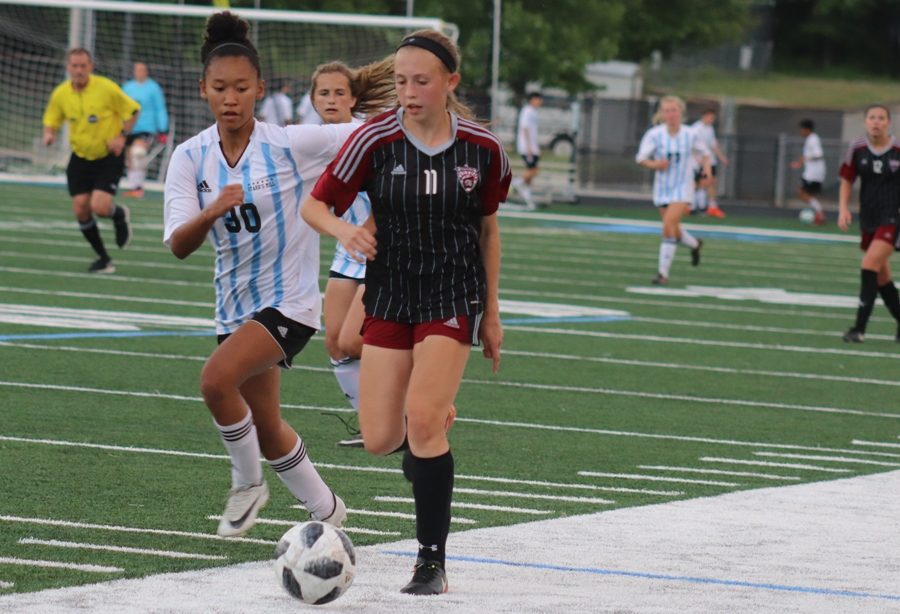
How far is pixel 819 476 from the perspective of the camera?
350 inches

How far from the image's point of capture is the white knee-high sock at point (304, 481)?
6.84 meters

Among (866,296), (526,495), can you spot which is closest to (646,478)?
(526,495)

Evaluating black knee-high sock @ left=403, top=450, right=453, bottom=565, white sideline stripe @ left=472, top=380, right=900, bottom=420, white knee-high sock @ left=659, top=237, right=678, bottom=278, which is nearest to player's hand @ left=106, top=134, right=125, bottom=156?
white knee-high sock @ left=659, top=237, right=678, bottom=278

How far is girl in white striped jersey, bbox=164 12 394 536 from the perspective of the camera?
6.74 meters

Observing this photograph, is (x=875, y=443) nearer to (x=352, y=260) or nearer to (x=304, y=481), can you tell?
(x=352, y=260)

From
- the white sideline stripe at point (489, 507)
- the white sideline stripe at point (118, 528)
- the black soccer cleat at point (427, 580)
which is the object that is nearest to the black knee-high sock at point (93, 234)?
the white sideline stripe at point (489, 507)

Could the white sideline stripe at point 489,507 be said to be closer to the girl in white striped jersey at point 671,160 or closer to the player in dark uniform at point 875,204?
the player in dark uniform at point 875,204

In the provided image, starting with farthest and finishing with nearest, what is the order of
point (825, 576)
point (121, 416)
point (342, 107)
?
1. point (121, 416)
2. point (342, 107)
3. point (825, 576)

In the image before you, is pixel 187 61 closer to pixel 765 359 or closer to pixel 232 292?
pixel 765 359

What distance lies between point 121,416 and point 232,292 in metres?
3.05

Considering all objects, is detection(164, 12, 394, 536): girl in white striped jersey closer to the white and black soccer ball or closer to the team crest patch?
the team crest patch

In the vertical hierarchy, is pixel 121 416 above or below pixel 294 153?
below

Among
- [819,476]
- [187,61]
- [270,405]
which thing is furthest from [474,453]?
[187,61]

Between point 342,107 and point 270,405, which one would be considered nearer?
point 270,405
